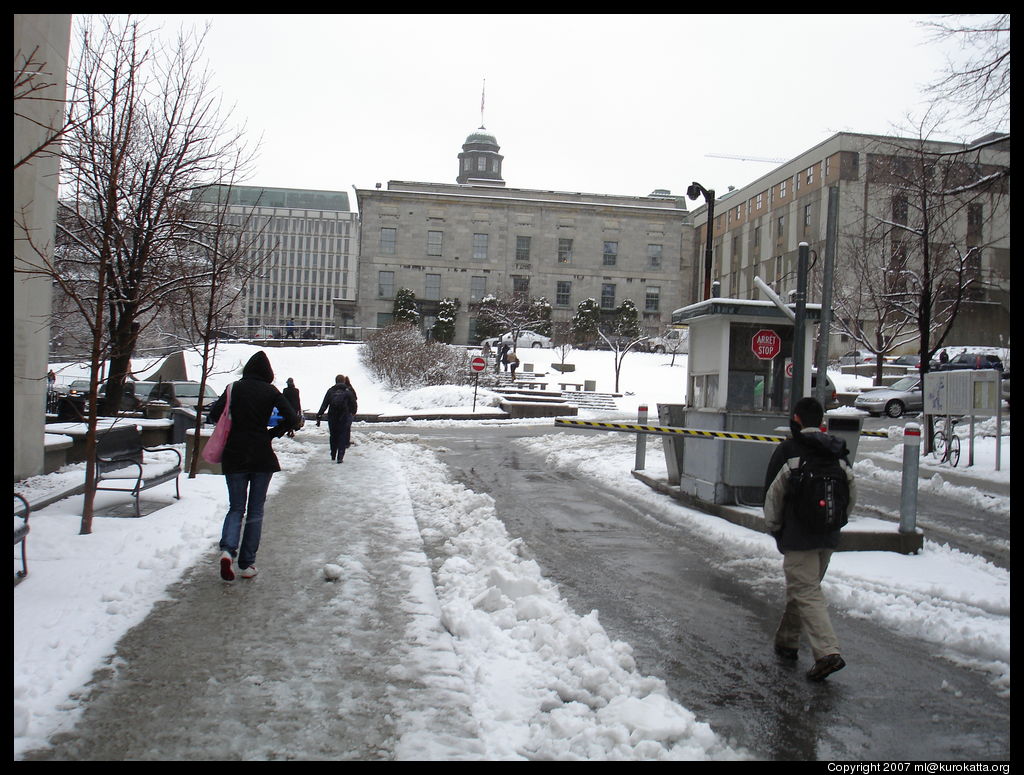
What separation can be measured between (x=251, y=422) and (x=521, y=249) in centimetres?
6838

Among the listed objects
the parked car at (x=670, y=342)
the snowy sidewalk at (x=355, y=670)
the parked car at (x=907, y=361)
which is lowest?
the snowy sidewalk at (x=355, y=670)

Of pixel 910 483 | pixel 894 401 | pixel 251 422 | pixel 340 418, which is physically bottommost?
pixel 910 483

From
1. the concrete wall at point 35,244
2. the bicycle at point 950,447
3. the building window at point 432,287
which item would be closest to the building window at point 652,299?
the building window at point 432,287

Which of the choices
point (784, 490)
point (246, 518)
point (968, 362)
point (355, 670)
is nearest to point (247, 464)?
point (246, 518)

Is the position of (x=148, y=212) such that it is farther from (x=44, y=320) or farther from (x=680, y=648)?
(x=680, y=648)

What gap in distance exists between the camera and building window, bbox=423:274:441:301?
2854 inches

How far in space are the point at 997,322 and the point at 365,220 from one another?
50132 millimetres

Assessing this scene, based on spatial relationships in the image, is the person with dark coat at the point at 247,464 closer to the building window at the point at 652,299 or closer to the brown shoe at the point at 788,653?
the brown shoe at the point at 788,653

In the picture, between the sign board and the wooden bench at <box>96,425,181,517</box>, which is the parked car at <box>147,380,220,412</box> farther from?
the sign board

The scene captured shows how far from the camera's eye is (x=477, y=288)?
72938 millimetres

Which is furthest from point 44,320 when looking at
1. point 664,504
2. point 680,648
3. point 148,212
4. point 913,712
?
point 913,712

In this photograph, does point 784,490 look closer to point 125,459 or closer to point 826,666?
point 826,666

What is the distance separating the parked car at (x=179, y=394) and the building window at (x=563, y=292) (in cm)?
5030

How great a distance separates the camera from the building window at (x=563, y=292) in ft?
243
